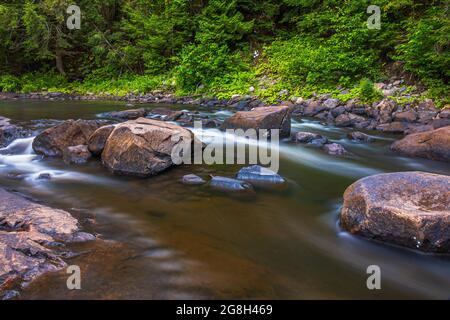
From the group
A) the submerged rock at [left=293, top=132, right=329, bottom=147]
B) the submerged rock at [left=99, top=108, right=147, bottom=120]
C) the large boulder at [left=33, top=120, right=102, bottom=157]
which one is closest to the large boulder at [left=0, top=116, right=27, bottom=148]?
the large boulder at [left=33, top=120, right=102, bottom=157]

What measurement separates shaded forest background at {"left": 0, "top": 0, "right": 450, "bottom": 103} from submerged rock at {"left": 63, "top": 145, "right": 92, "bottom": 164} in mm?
9324

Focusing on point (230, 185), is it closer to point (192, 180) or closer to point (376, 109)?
point (192, 180)

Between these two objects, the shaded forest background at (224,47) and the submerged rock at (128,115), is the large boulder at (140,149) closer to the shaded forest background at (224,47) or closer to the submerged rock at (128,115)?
the submerged rock at (128,115)

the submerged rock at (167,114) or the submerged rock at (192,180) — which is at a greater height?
the submerged rock at (167,114)

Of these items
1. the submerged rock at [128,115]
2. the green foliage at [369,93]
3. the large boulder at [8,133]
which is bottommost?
the large boulder at [8,133]

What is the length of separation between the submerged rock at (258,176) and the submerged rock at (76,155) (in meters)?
3.07

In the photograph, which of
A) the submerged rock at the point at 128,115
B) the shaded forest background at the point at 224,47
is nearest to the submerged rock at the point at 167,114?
the submerged rock at the point at 128,115

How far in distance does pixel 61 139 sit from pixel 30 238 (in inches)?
169

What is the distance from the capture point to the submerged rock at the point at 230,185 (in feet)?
17.2

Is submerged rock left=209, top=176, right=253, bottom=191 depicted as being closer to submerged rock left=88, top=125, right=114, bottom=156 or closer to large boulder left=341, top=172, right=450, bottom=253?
large boulder left=341, top=172, right=450, bottom=253

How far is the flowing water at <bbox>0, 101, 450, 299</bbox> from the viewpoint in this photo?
2.89 meters

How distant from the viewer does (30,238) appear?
3312 millimetres

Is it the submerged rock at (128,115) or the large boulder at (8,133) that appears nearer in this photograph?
the large boulder at (8,133)

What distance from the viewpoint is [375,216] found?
12.0 feet
